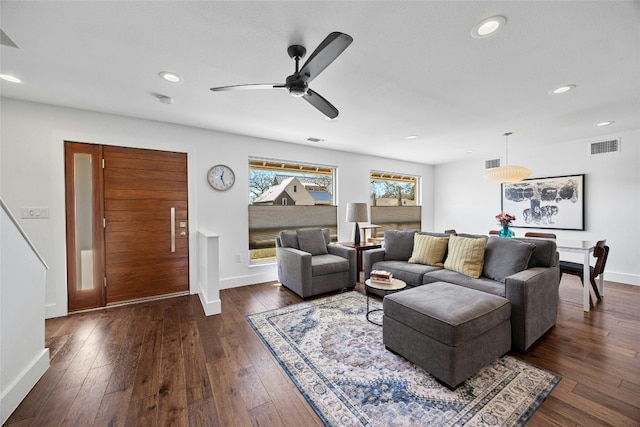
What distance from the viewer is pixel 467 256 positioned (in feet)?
9.54

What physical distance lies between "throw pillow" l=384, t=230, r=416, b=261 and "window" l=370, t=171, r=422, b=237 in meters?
1.95

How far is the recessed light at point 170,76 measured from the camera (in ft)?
7.27

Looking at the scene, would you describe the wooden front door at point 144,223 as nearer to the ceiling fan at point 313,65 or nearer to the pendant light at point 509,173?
the ceiling fan at point 313,65

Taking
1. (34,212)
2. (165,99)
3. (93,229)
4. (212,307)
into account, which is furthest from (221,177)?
(34,212)

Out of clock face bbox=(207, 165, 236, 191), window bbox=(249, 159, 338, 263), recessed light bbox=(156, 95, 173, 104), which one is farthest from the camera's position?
window bbox=(249, 159, 338, 263)

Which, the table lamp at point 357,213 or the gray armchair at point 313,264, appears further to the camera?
the table lamp at point 357,213

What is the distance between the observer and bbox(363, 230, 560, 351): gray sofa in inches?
83.7

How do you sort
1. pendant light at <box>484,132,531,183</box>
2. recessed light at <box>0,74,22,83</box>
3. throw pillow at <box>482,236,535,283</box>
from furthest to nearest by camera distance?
pendant light at <box>484,132,531,183</box> < throw pillow at <box>482,236,535,283</box> < recessed light at <box>0,74,22,83</box>

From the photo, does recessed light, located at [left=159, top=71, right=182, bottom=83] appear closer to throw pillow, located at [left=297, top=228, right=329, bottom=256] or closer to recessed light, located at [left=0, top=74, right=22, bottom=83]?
recessed light, located at [left=0, top=74, right=22, bottom=83]

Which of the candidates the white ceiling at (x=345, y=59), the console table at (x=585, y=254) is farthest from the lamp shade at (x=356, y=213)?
the console table at (x=585, y=254)

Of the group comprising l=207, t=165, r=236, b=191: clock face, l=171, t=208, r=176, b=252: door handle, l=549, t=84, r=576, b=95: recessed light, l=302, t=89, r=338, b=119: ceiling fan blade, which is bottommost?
l=171, t=208, r=176, b=252: door handle

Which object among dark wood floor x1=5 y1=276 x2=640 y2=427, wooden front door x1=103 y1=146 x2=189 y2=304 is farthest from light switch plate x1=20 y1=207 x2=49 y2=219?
dark wood floor x1=5 y1=276 x2=640 y2=427

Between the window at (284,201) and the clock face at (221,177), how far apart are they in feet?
1.24

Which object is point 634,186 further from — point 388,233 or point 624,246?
point 388,233
